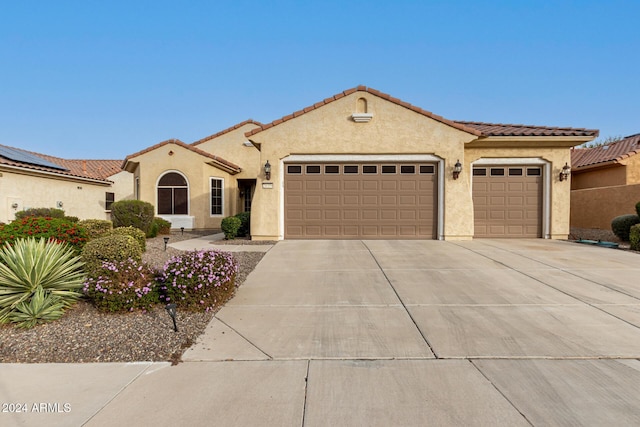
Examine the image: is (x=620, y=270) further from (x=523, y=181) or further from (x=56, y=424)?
(x=56, y=424)

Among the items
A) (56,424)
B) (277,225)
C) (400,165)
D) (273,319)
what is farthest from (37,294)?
(400,165)

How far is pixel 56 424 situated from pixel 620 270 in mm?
9927

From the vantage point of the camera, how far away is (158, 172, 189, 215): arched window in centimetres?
1684

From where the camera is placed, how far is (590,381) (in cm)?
312

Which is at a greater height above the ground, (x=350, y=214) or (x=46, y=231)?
(x=350, y=214)

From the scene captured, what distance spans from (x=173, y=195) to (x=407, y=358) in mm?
15825

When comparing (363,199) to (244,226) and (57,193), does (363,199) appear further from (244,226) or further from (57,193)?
(57,193)

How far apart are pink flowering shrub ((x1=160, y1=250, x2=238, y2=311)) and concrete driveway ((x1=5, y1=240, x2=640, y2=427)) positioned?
0.34 meters

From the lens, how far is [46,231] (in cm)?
678

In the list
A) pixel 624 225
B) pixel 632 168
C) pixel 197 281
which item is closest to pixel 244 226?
pixel 197 281

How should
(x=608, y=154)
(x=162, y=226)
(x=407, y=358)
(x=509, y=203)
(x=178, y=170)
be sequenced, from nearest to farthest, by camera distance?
(x=407, y=358), (x=509, y=203), (x=162, y=226), (x=178, y=170), (x=608, y=154)

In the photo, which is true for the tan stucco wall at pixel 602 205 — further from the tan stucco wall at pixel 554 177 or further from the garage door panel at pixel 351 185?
the garage door panel at pixel 351 185

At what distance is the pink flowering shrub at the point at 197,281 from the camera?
16.4 ft

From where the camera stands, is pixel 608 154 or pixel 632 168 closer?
pixel 632 168
